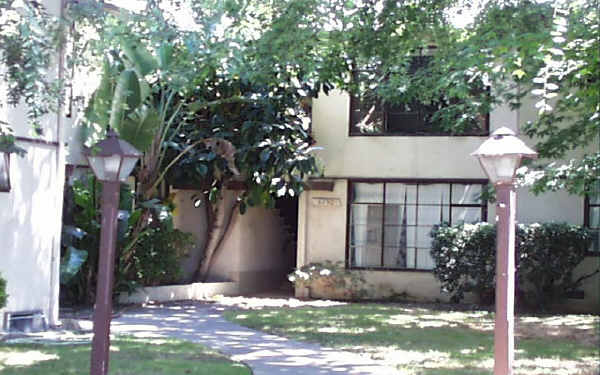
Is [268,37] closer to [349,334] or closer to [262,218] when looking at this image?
[349,334]

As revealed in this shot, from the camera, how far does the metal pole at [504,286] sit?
25.9 feet

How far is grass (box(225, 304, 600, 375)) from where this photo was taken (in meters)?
10.6

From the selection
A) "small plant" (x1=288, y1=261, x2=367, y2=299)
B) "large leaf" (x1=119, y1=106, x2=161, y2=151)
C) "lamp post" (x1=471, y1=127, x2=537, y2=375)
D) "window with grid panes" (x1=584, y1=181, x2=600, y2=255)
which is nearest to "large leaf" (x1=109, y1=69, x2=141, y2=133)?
"large leaf" (x1=119, y1=106, x2=161, y2=151)

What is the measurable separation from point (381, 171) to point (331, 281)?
272 cm

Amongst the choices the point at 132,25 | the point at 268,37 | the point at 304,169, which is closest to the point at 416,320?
the point at 304,169

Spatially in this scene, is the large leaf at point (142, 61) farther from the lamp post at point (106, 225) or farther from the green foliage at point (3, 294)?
the lamp post at point (106, 225)

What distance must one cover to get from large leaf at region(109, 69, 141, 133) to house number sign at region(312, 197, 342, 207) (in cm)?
601

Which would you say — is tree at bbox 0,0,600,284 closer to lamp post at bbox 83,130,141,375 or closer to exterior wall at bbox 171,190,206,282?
lamp post at bbox 83,130,141,375

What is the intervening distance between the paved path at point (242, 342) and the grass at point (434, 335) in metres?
0.38

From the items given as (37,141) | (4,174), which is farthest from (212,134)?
(4,174)

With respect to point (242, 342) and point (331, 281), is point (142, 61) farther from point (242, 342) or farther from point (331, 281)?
point (331, 281)

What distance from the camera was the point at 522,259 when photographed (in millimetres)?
16484

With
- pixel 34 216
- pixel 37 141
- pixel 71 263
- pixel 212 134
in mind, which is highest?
pixel 212 134

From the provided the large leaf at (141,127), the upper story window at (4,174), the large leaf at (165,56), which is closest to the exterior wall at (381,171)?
the large leaf at (141,127)
